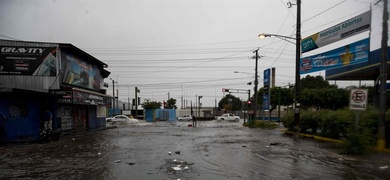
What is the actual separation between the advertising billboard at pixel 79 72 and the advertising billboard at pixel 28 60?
58.1 inches

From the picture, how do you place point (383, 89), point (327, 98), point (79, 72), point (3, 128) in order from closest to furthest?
point (383, 89), point (3, 128), point (79, 72), point (327, 98)

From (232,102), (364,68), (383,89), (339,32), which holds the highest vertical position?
(339,32)

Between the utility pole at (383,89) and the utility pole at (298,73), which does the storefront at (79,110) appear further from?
the utility pole at (383,89)

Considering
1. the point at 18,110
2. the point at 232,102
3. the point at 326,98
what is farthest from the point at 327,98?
the point at 232,102

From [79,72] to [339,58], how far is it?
19.9m

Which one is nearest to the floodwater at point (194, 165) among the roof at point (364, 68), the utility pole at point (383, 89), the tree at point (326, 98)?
the utility pole at point (383, 89)

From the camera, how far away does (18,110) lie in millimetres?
18078

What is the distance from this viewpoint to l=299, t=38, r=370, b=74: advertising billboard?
18281mm

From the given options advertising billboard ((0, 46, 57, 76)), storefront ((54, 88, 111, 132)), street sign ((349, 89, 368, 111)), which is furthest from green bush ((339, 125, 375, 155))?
advertising billboard ((0, 46, 57, 76))

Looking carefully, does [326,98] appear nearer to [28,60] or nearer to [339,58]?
[339,58]

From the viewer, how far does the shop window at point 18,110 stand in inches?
691

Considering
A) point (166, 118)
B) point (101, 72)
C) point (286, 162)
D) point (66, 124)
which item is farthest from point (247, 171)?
point (166, 118)

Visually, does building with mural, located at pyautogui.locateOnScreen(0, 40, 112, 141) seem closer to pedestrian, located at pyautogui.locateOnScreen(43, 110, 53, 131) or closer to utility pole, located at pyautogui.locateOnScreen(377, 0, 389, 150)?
pedestrian, located at pyautogui.locateOnScreen(43, 110, 53, 131)

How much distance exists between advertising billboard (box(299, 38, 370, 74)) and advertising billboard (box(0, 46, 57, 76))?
17.5 metres
